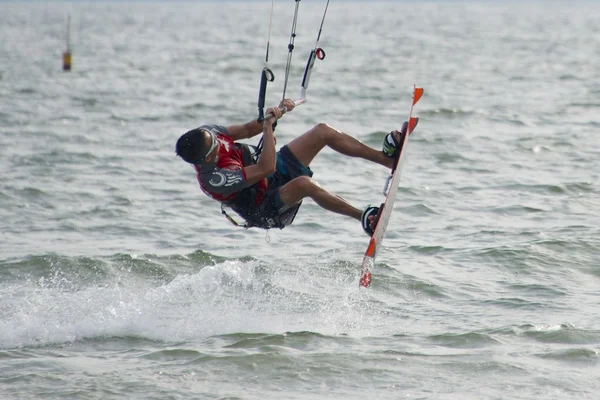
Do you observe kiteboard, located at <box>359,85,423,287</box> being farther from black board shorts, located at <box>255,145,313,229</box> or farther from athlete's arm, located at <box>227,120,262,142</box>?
athlete's arm, located at <box>227,120,262,142</box>

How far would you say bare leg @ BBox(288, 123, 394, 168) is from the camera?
8531 mm

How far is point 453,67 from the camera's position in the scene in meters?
36.0

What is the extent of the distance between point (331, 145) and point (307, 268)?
6.70 feet

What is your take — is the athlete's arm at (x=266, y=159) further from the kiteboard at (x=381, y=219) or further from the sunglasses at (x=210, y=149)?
the kiteboard at (x=381, y=219)

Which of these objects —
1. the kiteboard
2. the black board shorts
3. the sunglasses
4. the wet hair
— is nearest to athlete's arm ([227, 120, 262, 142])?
the black board shorts

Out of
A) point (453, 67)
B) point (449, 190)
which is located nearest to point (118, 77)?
point (453, 67)

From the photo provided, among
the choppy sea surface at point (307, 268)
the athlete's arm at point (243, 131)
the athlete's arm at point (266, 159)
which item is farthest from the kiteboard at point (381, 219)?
the athlete's arm at point (243, 131)

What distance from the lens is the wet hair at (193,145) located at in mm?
8148

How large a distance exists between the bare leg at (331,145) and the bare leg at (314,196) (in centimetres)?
27

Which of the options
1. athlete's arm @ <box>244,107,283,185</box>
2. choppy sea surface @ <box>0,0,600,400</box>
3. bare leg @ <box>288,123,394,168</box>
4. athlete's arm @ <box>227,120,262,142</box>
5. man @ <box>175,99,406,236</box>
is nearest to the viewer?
choppy sea surface @ <box>0,0,600,400</box>

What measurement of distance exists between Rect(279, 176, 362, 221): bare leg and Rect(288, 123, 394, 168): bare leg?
0.88 ft

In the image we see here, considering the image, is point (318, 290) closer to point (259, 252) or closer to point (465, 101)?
point (259, 252)

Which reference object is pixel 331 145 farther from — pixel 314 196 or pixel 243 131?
pixel 243 131

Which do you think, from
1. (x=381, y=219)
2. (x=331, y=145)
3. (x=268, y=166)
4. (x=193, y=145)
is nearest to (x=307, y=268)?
(x=331, y=145)
